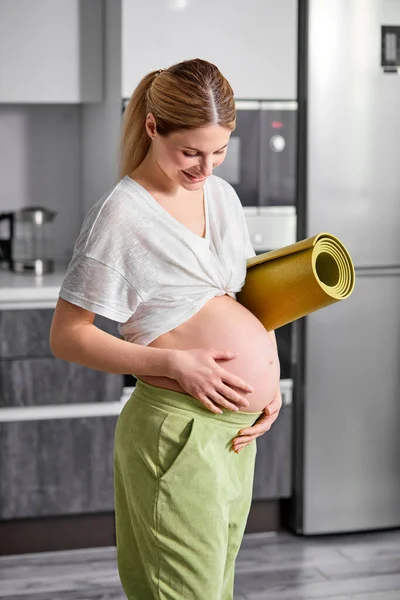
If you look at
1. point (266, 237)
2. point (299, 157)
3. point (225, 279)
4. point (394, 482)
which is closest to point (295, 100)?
point (299, 157)

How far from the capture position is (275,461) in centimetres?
306

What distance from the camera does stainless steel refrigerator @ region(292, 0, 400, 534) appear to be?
2896 mm

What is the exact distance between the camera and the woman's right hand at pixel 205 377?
1.50 metres

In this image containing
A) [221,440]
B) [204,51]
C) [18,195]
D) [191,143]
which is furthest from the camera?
[18,195]

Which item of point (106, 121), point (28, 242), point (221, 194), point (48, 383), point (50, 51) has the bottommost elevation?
point (48, 383)

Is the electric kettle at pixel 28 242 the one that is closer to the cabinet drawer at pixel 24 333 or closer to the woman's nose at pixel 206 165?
the cabinet drawer at pixel 24 333

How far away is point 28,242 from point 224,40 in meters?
0.92

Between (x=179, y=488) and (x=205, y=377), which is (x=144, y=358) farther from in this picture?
(x=179, y=488)

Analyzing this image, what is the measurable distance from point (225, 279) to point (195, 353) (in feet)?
0.50

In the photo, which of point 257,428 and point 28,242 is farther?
point 28,242

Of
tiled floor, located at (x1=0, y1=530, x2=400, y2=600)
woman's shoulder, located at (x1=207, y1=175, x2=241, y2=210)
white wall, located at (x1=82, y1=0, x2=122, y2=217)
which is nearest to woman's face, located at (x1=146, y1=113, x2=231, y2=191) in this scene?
woman's shoulder, located at (x1=207, y1=175, x2=241, y2=210)

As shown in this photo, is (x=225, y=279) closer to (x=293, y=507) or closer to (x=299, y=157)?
(x=299, y=157)

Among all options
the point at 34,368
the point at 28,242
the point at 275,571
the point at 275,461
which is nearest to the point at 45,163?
the point at 28,242

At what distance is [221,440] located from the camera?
158 cm
